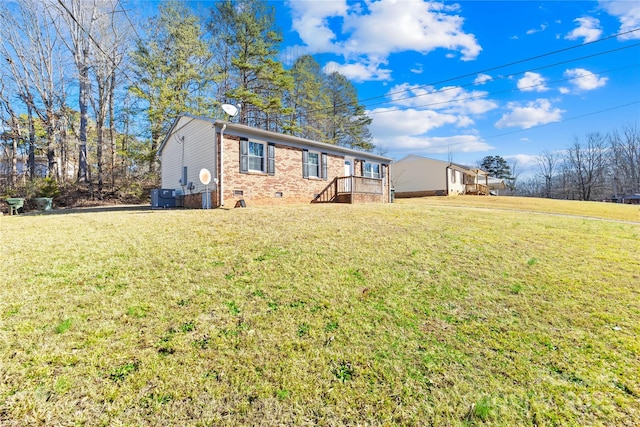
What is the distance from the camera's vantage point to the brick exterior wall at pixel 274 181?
11.2 meters

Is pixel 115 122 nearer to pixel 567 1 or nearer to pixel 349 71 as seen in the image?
pixel 349 71

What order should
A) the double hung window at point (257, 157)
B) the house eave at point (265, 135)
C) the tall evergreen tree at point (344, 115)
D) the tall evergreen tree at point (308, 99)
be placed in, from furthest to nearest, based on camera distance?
the tall evergreen tree at point (344, 115) → the tall evergreen tree at point (308, 99) → the double hung window at point (257, 157) → the house eave at point (265, 135)

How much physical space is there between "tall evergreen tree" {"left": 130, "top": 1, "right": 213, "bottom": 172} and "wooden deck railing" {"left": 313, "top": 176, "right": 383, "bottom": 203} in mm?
11644

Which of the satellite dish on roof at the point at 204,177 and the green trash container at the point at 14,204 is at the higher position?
the satellite dish on roof at the point at 204,177

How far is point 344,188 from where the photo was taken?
15273mm

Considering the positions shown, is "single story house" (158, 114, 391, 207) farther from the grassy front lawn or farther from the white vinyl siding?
the grassy front lawn

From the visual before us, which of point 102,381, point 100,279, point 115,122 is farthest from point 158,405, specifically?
point 115,122

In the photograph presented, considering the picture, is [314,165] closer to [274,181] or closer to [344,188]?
[344,188]

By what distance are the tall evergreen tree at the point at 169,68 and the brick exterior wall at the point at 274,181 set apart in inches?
422

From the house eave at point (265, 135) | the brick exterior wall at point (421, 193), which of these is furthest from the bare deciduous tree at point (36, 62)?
the brick exterior wall at point (421, 193)

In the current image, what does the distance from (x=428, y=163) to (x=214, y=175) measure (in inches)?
944

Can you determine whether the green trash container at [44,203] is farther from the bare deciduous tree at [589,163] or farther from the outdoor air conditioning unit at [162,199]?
the bare deciduous tree at [589,163]

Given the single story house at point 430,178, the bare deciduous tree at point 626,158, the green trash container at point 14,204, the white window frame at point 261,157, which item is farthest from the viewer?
the bare deciduous tree at point 626,158

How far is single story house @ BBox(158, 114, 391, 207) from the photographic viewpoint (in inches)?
442
